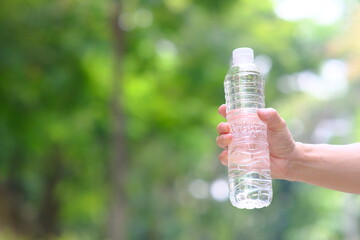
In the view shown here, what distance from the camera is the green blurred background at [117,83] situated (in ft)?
35.9

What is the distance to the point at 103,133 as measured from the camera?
14.4 metres

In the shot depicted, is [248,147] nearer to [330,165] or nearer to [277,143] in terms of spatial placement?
[277,143]

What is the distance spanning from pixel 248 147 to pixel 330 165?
0.40 meters

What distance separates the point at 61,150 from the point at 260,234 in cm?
2106

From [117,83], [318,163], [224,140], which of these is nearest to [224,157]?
[224,140]

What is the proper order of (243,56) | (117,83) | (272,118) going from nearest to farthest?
(272,118) < (243,56) < (117,83)

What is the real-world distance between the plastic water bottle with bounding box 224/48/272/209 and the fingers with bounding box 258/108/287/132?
5 centimetres

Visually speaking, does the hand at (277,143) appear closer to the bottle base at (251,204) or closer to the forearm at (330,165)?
the forearm at (330,165)

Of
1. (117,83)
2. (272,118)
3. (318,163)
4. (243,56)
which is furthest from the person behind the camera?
(117,83)

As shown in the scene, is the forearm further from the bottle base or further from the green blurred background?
the green blurred background

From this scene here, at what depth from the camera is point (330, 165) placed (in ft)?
8.93

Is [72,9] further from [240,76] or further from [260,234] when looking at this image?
[260,234]

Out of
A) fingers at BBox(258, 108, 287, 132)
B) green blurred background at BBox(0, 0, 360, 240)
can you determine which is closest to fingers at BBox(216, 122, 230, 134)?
fingers at BBox(258, 108, 287, 132)

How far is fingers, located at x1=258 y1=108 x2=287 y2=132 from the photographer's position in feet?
8.02
